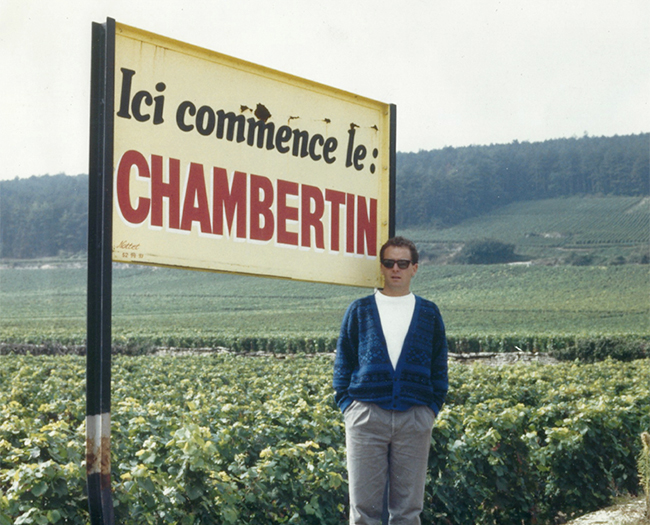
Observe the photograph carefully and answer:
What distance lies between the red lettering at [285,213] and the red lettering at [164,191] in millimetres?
596

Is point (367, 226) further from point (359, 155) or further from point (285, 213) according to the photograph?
point (285, 213)

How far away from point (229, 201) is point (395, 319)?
94cm

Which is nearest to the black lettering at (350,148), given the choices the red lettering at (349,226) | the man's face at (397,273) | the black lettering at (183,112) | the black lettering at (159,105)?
the red lettering at (349,226)

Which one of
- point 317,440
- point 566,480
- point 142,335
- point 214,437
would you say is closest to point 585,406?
point 566,480

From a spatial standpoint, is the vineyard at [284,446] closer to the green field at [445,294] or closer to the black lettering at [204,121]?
the black lettering at [204,121]

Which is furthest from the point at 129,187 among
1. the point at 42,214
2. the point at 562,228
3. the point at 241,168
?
the point at 562,228

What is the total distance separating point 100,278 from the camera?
2803mm

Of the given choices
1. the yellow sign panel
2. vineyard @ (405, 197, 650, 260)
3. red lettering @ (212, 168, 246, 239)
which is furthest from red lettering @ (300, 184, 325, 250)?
vineyard @ (405, 197, 650, 260)

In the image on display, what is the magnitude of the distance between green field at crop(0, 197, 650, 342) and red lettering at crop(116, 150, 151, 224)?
4299 centimetres

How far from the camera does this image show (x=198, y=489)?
11.2ft

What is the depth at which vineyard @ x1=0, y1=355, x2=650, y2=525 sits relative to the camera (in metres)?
3.24

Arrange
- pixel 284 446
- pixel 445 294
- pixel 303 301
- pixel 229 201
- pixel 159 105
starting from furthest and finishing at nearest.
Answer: pixel 445 294, pixel 303 301, pixel 284 446, pixel 229 201, pixel 159 105

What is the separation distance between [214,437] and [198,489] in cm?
63

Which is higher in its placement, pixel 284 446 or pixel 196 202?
pixel 196 202
